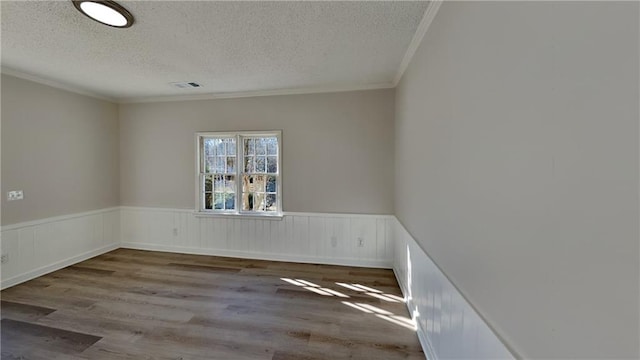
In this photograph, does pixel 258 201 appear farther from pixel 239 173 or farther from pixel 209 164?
pixel 209 164

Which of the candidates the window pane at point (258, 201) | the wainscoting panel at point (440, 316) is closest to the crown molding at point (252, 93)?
the window pane at point (258, 201)

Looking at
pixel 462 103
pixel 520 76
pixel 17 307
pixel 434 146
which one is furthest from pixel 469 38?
pixel 17 307

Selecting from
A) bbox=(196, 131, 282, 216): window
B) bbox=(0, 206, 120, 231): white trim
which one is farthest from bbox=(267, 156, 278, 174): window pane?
bbox=(0, 206, 120, 231): white trim

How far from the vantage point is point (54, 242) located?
348 cm

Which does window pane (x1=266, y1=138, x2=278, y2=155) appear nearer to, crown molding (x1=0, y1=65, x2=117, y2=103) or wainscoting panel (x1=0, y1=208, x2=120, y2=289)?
crown molding (x1=0, y1=65, x2=117, y2=103)

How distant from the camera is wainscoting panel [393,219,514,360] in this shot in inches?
43.2

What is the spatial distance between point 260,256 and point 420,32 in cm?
349

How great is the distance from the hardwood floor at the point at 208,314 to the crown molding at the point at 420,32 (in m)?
2.49

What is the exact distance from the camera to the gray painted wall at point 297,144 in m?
3.59

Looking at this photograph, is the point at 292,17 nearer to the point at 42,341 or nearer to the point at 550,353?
the point at 550,353

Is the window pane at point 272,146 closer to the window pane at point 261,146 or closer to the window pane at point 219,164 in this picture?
the window pane at point 261,146

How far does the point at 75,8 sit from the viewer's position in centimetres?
182

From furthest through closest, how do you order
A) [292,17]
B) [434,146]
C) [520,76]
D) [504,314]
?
[292,17] → [434,146] → [504,314] → [520,76]

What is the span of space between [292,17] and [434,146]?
55.5 inches
